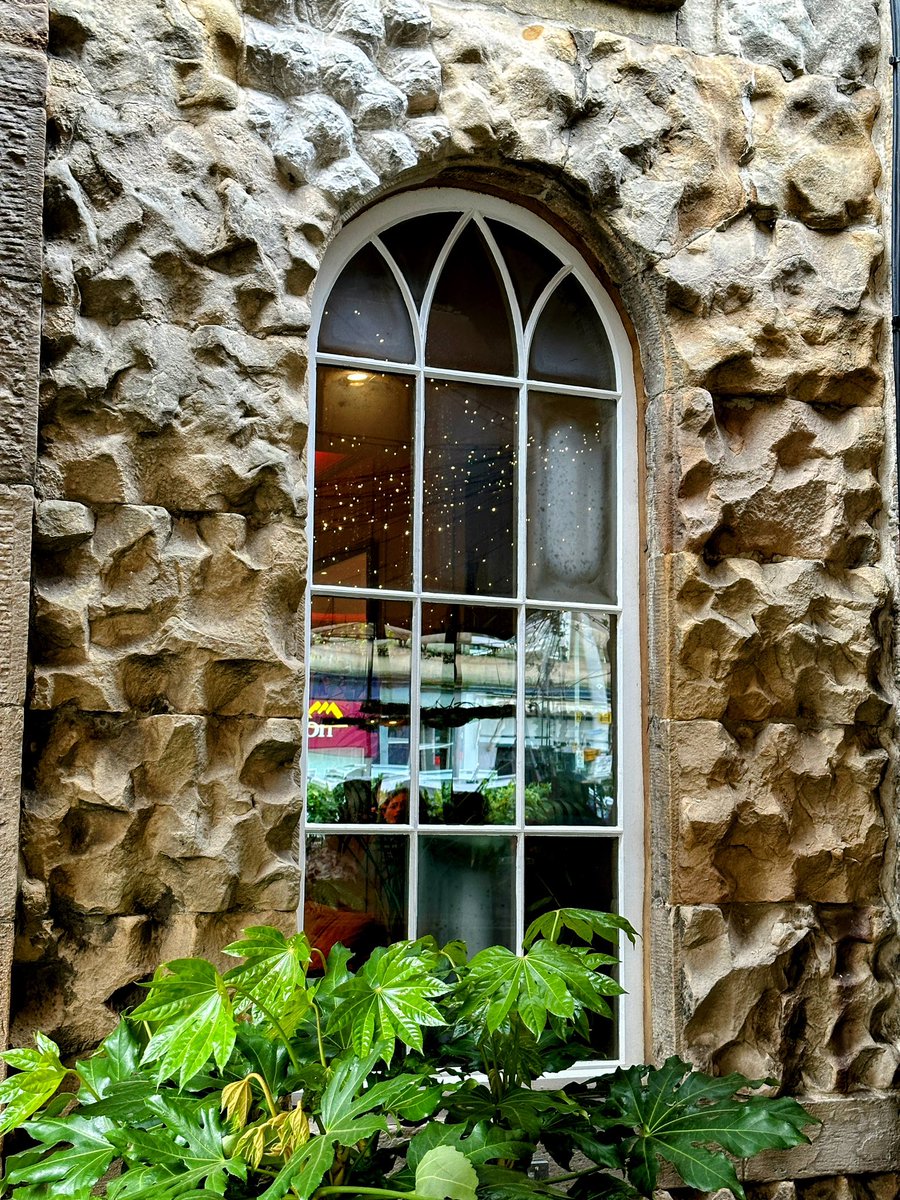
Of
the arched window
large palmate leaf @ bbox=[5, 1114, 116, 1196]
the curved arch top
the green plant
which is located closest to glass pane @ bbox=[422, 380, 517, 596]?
the arched window

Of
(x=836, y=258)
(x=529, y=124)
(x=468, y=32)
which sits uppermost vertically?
(x=468, y=32)

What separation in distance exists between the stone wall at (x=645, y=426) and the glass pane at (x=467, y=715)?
39 cm

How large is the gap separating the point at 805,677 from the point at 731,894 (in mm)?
603

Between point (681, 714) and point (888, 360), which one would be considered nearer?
point (681, 714)

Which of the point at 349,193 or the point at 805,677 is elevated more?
the point at 349,193

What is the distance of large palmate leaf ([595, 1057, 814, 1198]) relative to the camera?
242cm

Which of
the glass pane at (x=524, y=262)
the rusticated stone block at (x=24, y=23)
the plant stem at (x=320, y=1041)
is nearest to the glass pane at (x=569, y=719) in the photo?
the glass pane at (x=524, y=262)

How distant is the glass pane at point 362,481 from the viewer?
129 inches

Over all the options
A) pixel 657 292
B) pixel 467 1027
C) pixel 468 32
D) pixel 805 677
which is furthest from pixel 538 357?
pixel 467 1027

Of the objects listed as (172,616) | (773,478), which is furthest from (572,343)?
(172,616)

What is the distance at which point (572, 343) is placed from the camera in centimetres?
356

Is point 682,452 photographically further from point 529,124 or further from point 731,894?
point 731,894

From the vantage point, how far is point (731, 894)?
3.33 meters

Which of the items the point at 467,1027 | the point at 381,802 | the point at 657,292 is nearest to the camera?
the point at 467,1027
